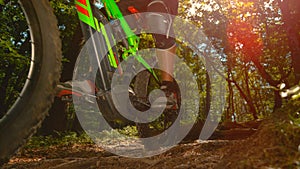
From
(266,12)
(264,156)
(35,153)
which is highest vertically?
(266,12)

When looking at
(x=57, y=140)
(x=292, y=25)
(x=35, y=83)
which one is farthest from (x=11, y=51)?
(x=35, y=83)

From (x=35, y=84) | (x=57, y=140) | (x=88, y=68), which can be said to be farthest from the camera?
(x=57, y=140)

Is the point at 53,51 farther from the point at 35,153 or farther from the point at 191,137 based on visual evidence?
Result: the point at 35,153

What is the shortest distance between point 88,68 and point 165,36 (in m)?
0.95

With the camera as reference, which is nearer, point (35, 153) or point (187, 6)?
point (35, 153)

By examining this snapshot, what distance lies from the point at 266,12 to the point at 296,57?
228 inches

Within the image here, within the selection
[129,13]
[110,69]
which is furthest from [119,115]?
[129,13]

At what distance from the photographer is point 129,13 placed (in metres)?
3.74

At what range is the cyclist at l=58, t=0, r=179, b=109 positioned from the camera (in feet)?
11.3

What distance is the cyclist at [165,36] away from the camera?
11.3ft

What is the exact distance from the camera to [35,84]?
1.53 metres

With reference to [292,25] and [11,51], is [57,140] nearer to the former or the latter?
[11,51]

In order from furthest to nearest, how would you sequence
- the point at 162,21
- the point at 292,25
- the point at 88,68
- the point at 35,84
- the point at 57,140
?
the point at 57,140
the point at 292,25
the point at 162,21
the point at 88,68
the point at 35,84

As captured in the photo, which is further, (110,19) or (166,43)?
(166,43)
